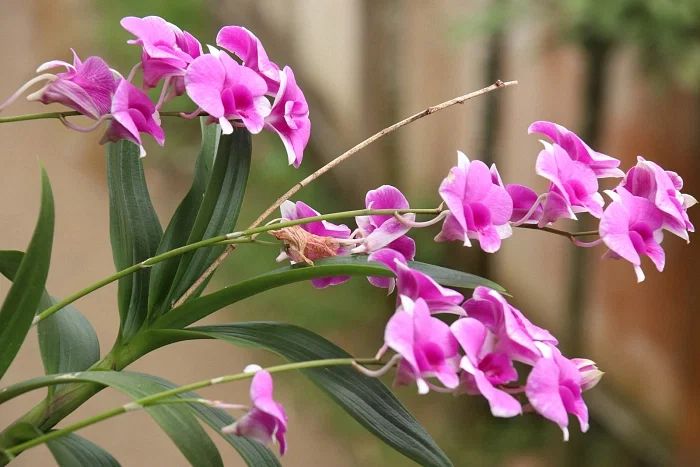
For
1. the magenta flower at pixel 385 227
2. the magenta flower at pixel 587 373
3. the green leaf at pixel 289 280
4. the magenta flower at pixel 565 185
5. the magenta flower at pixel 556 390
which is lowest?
the magenta flower at pixel 587 373

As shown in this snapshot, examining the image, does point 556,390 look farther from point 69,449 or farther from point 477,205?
point 69,449

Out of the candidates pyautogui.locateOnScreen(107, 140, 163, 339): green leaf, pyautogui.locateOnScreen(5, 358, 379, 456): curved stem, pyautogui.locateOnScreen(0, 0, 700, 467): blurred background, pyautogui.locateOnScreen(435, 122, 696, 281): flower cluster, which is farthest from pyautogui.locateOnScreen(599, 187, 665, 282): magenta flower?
pyautogui.locateOnScreen(0, 0, 700, 467): blurred background

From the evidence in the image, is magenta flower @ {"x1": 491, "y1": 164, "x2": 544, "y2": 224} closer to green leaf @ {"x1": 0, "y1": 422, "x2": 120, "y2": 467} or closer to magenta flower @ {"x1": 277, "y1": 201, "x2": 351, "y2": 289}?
magenta flower @ {"x1": 277, "y1": 201, "x2": 351, "y2": 289}

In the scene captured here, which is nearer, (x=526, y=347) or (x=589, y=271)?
(x=526, y=347)

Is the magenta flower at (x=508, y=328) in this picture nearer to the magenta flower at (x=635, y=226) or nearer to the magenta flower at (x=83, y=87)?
the magenta flower at (x=635, y=226)

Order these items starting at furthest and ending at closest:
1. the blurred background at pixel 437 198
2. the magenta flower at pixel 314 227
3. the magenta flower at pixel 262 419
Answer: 1. the blurred background at pixel 437 198
2. the magenta flower at pixel 314 227
3. the magenta flower at pixel 262 419

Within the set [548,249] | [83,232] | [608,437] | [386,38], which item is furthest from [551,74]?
[83,232]

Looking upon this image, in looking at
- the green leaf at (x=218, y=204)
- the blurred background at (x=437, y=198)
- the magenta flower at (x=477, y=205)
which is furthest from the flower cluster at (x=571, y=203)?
the blurred background at (x=437, y=198)

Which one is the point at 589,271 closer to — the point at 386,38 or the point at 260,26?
the point at 386,38
